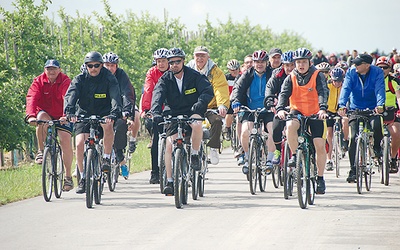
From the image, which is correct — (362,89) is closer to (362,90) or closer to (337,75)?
(362,90)

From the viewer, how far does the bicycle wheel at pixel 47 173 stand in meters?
13.1

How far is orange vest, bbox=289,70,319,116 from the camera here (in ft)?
42.4

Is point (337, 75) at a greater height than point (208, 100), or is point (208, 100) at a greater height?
point (337, 75)

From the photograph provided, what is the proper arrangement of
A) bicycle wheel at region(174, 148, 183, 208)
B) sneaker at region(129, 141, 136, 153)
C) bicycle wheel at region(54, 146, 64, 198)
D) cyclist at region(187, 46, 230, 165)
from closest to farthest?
bicycle wheel at region(174, 148, 183, 208), bicycle wheel at region(54, 146, 64, 198), cyclist at region(187, 46, 230, 165), sneaker at region(129, 141, 136, 153)

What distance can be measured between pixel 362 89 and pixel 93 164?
463 centimetres

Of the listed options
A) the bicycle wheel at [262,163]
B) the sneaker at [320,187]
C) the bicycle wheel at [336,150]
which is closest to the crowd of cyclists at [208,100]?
the sneaker at [320,187]

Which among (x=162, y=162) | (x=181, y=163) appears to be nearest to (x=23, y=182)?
(x=162, y=162)

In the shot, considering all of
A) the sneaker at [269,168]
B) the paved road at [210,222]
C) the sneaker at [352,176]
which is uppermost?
the sneaker at [269,168]

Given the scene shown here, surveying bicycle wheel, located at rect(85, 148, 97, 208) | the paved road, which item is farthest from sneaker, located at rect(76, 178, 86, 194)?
bicycle wheel, located at rect(85, 148, 97, 208)

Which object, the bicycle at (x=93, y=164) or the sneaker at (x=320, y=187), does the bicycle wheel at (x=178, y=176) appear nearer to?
the bicycle at (x=93, y=164)

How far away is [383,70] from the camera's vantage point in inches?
629

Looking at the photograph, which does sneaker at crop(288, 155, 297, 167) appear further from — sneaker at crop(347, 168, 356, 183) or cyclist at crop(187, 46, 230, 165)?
sneaker at crop(347, 168, 356, 183)

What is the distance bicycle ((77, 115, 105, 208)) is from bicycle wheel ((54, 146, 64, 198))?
789 millimetres

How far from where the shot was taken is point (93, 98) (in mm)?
13422
